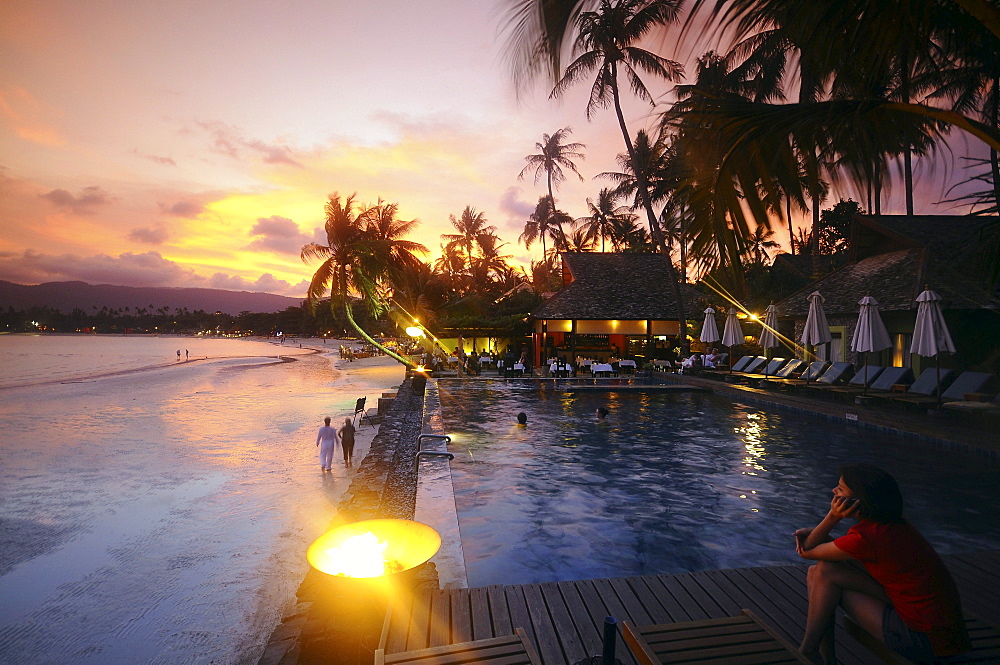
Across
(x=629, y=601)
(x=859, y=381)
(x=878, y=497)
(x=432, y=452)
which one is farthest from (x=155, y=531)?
(x=859, y=381)

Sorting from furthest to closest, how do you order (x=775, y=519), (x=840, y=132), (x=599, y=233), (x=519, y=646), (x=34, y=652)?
(x=599, y=233) < (x=775, y=519) < (x=34, y=652) < (x=840, y=132) < (x=519, y=646)

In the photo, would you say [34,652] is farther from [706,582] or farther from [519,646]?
[706,582]

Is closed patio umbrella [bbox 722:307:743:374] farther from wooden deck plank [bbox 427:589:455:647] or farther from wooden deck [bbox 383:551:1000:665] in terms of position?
wooden deck plank [bbox 427:589:455:647]

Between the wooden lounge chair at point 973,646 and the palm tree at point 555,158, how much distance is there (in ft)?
142

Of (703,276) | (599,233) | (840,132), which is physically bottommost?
(703,276)

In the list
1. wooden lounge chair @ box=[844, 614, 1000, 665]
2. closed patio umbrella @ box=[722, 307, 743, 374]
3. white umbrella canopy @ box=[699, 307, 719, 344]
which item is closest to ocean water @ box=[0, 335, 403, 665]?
wooden lounge chair @ box=[844, 614, 1000, 665]

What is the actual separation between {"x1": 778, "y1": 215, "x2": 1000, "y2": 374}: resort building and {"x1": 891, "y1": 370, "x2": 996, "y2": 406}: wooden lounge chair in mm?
1674

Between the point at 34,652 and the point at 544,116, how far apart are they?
7588 mm

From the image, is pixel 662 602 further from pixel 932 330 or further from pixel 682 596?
pixel 932 330

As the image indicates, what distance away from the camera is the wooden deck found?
281 centimetres

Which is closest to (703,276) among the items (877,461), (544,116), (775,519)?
(544,116)

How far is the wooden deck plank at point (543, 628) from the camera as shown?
107 inches

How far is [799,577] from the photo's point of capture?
367 centimetres

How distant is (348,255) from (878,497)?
25.7 m
